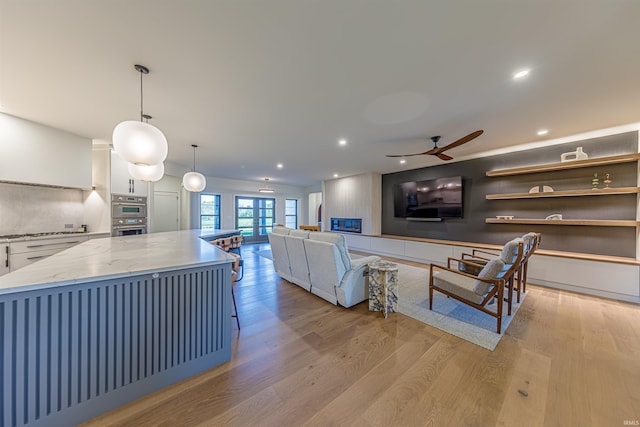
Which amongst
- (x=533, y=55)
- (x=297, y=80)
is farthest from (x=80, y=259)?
(x=533, y=55)

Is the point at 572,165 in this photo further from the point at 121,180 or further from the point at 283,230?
the point at 121,180

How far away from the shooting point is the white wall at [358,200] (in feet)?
22.1

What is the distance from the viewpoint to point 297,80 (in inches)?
83.7

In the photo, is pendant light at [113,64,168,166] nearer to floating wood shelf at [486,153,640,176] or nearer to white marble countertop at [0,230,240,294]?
white marble countertop at [0,230,240,294]

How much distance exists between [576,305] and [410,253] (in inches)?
117

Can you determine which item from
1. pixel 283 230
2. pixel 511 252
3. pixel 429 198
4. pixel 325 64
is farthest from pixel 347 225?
pixel 325 64

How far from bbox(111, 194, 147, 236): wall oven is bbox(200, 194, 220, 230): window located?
268 centimetres

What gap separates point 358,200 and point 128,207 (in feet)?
19.5

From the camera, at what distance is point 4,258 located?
9.66 feet

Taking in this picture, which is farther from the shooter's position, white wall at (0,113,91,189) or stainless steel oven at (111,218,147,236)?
stainless steel oven at (111,218,147,236)

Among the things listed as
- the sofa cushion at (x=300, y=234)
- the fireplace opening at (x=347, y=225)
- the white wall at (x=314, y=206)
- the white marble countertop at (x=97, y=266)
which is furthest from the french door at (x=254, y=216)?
the white marble countertop at (x=97, y=266)

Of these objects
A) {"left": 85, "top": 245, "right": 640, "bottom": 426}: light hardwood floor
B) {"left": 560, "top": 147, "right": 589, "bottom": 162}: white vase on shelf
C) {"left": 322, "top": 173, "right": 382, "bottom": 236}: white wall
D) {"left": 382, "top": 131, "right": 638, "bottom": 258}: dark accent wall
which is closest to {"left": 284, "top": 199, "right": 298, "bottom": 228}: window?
{"left": 322, "top": 173, "right": 382, "bottom": 236}: white wall

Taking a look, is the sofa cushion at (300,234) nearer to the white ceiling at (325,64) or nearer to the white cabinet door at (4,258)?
the white ceiling at (325,64)

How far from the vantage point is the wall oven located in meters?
4.23
